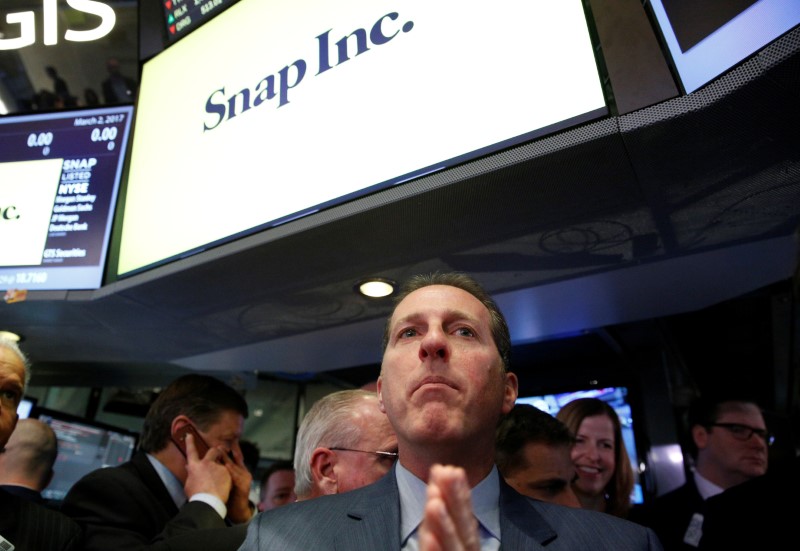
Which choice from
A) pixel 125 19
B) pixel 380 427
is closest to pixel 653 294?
pixel 380 427

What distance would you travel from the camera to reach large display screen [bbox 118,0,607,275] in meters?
1.74

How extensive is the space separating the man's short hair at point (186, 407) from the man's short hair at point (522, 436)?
40.5 inches

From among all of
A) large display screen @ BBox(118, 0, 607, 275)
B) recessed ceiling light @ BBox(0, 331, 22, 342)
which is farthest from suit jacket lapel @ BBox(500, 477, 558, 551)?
recessed ceiling light @ BBox(0, 331, 22, 342)

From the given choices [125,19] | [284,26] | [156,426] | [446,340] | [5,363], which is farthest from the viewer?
[125,19]

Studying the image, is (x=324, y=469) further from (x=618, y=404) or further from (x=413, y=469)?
(x=618, y=404)

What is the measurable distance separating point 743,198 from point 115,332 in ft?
9.06

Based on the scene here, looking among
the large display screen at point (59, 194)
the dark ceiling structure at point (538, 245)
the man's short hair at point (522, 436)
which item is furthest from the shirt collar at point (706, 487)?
the large display screen at point (59, 194)

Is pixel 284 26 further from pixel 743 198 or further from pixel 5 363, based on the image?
pixel 743 198

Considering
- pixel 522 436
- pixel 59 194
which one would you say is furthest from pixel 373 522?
pixel 59 194

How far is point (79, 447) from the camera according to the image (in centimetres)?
368

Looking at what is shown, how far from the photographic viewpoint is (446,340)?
4.13 feet

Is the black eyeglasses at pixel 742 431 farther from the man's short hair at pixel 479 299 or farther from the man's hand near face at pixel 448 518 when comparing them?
the man's hand near face at pixel 448 518

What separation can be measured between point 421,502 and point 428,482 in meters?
0.06

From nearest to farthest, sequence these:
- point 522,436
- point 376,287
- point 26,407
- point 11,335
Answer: point 522,436
point 376,287
point 11,335
point 26,407
